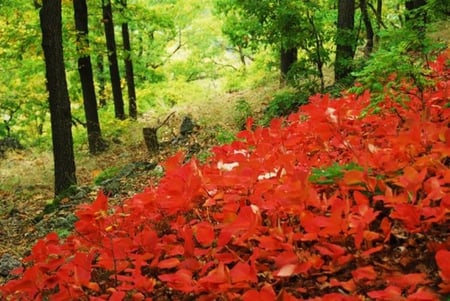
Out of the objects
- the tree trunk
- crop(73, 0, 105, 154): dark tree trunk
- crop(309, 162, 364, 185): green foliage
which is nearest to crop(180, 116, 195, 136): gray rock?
the tree trunk

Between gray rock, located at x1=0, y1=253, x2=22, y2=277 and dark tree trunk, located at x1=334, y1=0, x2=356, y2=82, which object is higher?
dark tree trunk, located at x1=334, y1=0, x2=356, y2=82

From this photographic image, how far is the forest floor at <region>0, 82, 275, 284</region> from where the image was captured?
7723 millimetres

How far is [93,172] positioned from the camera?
11.6 metres

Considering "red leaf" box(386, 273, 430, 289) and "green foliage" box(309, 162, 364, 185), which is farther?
"green foliage" box(309, 162, 364, 185)

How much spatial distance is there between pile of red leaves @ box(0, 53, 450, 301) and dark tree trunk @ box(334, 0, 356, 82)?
6877 mm

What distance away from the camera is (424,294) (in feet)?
5.67

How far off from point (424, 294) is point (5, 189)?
1169 centimetres

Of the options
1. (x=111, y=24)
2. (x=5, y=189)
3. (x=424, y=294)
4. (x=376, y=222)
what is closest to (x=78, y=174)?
(x=5, y=189)

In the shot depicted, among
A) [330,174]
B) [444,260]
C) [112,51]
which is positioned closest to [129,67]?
[112,51]

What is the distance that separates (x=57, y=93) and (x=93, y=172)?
329cm

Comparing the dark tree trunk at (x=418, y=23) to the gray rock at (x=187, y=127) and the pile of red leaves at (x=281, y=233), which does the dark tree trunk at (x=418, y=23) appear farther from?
the gray rock at (x=187, y=127)

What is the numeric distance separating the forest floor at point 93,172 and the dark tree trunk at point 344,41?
8.00ft

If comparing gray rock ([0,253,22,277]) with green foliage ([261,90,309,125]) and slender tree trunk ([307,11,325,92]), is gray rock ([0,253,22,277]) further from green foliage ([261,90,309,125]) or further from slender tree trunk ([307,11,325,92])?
slender tree trunk ([307,11,325,92])

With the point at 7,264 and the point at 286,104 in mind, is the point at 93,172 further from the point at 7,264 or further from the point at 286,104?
the point at 7,264
